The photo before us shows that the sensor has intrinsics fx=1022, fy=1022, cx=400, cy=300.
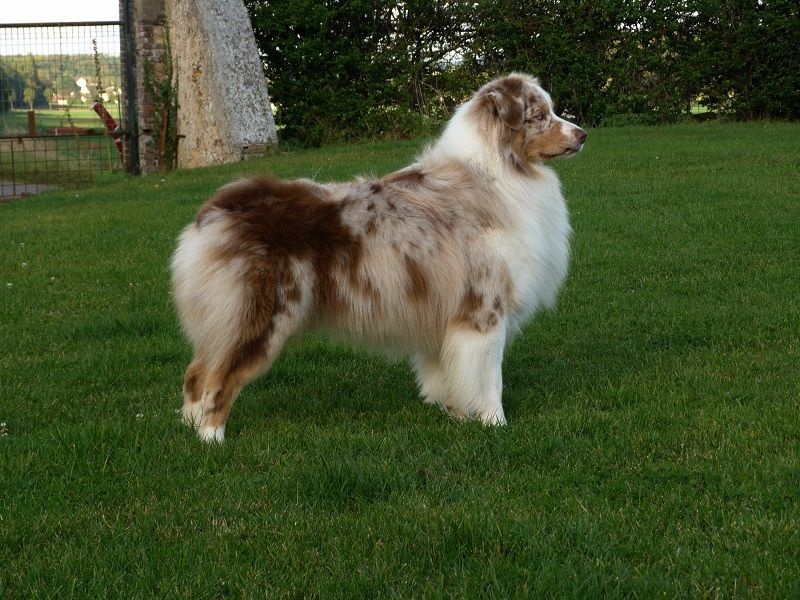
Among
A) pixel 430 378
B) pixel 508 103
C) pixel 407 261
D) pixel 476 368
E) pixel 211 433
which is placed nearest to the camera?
pixel 211 433

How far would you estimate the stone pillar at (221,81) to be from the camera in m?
15.2

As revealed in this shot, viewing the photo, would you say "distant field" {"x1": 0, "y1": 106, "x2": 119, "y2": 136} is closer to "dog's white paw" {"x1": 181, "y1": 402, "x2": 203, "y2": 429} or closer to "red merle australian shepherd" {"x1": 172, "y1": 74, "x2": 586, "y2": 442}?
"red merle australian shepherd" {"x1": 172, "y1": 74, "x2": 586, "y2": 442}

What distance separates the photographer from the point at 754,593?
3.25 meters

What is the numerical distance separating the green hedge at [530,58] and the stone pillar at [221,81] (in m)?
1.43

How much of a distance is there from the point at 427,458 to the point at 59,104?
44.7ft

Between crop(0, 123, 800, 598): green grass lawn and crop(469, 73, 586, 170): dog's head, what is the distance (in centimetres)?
131

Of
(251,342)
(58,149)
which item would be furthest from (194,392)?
(58,149)

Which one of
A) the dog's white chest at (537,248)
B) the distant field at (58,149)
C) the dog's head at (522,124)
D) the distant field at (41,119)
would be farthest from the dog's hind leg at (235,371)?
the distant field at (41,119)

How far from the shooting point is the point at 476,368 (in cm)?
513

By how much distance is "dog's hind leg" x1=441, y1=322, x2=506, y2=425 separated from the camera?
5129 millimetres

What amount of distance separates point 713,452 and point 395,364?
2.41 meters

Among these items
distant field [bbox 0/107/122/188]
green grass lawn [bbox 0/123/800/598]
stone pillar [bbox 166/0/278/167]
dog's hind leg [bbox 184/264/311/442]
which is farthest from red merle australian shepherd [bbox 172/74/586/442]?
distant field [bbox 0/107/122/188]

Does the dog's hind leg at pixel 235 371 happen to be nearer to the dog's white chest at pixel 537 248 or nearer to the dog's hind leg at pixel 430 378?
the dog's hind leg at pixel 430 378

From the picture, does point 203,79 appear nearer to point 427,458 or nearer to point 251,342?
point 251,342
